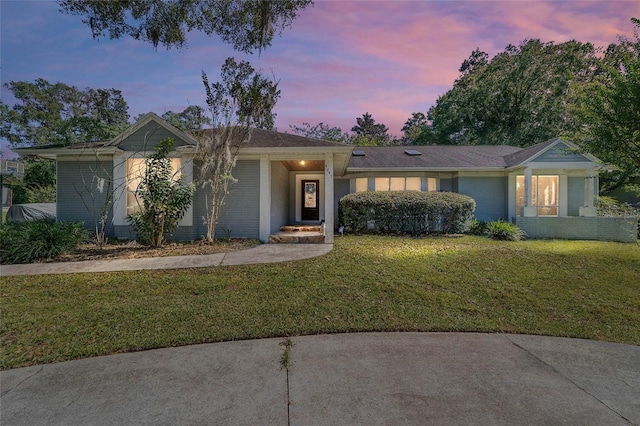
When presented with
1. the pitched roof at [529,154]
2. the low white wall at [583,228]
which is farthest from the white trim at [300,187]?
the pitched roof at [529,154]

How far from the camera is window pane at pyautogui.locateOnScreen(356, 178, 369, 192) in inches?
563

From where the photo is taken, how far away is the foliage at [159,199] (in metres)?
7.98

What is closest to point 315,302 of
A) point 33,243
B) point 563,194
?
point 33,243

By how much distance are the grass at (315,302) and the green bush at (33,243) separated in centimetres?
176

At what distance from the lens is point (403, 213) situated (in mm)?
11039

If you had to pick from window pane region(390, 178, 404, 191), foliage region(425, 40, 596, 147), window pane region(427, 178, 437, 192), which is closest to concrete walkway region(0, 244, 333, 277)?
window pane region(390, 178, 404, 191)

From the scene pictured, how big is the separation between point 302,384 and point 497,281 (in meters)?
4.88

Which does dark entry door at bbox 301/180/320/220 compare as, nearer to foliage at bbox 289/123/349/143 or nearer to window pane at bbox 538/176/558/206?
window pane at bbox 538/176/558/206

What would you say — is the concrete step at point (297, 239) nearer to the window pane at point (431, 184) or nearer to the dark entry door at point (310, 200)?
the dark entry door at point (310, 200)

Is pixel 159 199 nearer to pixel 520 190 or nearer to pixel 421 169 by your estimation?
pixel 421 169

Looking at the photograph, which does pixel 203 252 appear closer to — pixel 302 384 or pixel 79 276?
pixel 79 276

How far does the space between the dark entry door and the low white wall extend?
8.43 metres

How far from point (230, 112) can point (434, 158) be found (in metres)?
10.2

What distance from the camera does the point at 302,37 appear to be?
30.1 feet
